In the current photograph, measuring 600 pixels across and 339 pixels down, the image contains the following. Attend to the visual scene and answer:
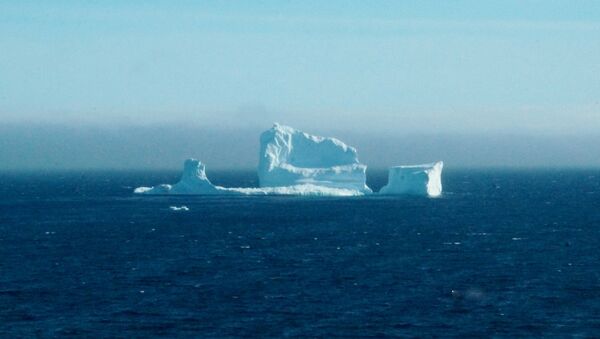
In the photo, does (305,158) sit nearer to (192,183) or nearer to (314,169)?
(314,169)

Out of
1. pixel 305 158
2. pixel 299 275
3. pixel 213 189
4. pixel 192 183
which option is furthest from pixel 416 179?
pixel 299 275

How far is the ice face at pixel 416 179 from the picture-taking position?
10188 cm

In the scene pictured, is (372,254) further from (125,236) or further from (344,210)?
(344,210)

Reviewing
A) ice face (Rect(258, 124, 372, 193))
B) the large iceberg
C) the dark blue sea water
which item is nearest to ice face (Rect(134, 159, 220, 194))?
the large iceberg

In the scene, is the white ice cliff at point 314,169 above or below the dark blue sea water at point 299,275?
above

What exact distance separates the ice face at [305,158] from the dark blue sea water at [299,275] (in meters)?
23.8

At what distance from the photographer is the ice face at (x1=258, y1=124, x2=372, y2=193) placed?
10462 cm

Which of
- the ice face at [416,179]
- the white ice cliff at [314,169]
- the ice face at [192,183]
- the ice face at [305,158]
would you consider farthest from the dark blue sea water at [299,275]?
the ice face at [192,183]

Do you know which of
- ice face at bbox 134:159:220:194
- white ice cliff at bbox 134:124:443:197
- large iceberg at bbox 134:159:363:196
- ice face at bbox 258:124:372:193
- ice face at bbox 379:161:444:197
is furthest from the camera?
large iceberg at bbox 134:159:363:196

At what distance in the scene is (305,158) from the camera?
4156 inches

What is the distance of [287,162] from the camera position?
106m

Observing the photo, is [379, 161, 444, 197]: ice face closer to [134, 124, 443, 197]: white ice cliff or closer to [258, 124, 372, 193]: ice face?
[134, 124, 443, 197]: white ice cliff

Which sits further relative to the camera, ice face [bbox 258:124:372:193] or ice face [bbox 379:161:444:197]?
ice face [bbox 258:124:372:193]

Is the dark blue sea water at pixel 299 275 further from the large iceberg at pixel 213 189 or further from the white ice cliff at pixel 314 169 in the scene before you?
the large iceberg at pixel 213 189
